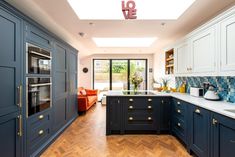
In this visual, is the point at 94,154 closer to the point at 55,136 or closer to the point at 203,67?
the point at 55,136

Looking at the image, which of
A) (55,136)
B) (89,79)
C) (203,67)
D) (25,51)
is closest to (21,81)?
(25,51)

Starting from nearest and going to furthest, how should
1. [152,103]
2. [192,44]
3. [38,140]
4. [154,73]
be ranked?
[38,140] < [192,44] < [152,103] < [154,73]

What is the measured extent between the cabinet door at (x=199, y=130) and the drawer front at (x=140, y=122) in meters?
0.89

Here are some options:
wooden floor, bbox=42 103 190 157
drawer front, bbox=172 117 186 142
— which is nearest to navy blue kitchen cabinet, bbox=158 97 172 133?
drawer front, bbox=172 117 186 142

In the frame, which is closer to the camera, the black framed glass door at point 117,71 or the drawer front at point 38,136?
the drawer front at point 38,136

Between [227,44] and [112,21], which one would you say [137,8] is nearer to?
[112,21]

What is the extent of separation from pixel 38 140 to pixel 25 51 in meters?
1.49

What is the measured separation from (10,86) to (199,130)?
2724 millimetres

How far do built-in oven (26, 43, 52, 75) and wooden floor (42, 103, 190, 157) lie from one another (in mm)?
1462

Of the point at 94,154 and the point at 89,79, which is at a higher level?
the point at 89,79

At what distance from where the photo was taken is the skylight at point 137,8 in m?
2.51

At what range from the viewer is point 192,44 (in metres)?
2.86

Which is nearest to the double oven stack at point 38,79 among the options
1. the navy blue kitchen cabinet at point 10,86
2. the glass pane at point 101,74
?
the navy blue kitchen cabinet at point 10,86

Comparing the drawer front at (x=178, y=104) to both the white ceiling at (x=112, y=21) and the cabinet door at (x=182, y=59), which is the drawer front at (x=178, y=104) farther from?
the white ceiling at (x=112, y=21)
